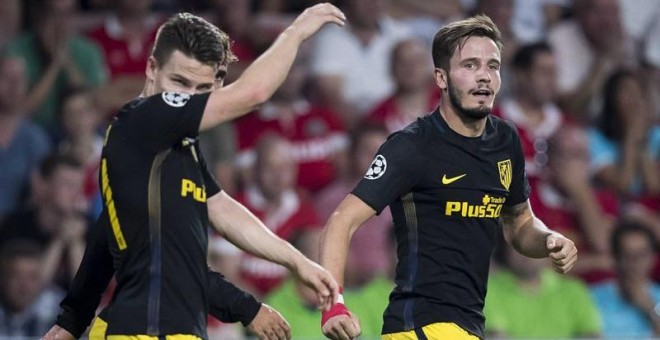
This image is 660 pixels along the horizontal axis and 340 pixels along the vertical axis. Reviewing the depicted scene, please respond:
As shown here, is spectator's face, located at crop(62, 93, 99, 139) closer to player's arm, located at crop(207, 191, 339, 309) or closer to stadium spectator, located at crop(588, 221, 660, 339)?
stadium spectator, located at crop(588, 221, 660, 339)

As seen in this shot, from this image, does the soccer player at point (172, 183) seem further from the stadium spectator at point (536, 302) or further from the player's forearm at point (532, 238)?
the stadium spectator at point (536, 302)

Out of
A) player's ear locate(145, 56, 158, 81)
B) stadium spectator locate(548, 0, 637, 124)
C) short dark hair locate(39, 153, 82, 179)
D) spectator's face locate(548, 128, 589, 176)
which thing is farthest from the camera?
stadium spectator locate(548, 0, 637, 124)

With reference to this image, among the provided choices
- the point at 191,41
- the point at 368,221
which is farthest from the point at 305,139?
the point at 191,41

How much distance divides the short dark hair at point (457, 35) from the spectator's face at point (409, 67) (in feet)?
17.3


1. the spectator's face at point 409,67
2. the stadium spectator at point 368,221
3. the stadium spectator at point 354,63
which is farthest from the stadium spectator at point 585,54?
the stadium spectator at point 368,221

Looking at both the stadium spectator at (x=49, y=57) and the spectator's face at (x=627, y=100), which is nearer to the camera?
the stadium spectator at (x=49, y=57)

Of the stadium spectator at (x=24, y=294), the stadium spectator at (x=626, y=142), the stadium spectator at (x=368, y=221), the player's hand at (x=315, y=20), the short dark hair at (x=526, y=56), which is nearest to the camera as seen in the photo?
the player's hand at (x=315, y=20)

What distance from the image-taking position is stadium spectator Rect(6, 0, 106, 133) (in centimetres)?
1094

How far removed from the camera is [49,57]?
36.2 feet

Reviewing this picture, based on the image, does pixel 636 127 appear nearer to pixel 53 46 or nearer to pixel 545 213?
pixel 545 213

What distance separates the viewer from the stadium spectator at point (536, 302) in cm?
1084

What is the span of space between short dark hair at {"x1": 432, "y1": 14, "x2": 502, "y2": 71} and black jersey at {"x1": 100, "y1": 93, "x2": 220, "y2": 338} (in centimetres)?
132

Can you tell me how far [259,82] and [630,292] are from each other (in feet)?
22.5

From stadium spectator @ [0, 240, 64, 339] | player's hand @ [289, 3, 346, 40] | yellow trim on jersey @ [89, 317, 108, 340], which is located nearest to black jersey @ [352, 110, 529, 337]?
player's hand @ [289, 3, 346, 40]
